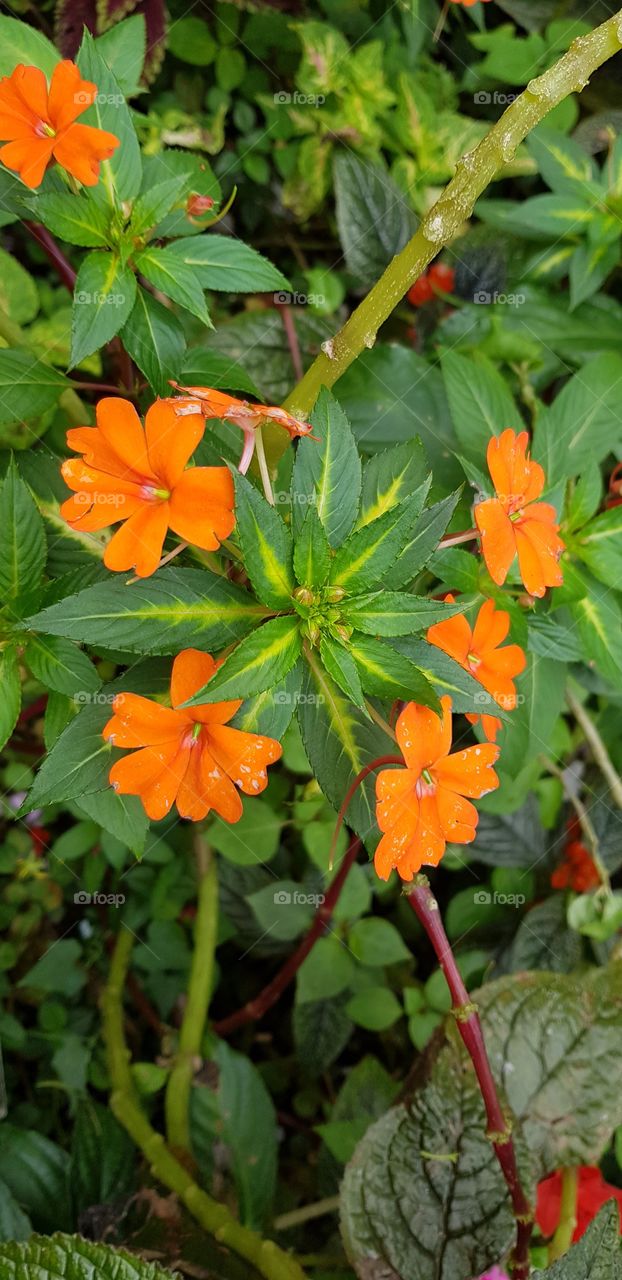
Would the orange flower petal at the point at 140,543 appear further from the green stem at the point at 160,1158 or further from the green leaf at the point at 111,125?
the green stem at the point at 160,1158

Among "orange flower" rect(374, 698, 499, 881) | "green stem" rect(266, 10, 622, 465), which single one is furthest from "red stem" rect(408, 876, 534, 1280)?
"green stem" rect(266, 10, 622, 465)

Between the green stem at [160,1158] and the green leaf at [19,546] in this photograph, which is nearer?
the green leaf at [19,546]

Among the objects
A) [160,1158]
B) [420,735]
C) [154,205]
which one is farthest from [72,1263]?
[154,205]

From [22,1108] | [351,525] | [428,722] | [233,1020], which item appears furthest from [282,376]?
[22,1108]

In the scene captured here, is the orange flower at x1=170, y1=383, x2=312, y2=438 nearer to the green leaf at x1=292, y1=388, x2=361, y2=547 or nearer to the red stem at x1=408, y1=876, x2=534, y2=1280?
the green leaf at x1=292, y1=388, x2=361, y2=547

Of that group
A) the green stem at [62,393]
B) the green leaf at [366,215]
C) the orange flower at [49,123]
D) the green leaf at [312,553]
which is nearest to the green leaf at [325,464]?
the green leaf at [312,553]

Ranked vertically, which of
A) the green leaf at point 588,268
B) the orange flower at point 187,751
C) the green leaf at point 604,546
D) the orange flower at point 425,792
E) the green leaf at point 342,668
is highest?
the green leaf at point 588,268
